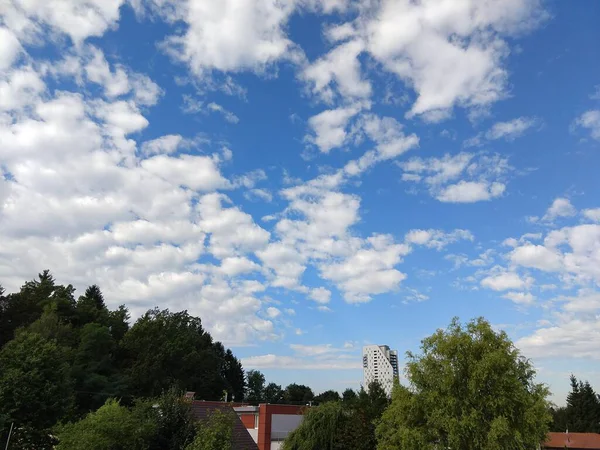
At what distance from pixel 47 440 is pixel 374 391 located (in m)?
24.3

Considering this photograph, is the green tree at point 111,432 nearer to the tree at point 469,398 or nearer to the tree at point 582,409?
the tree at point 469,398

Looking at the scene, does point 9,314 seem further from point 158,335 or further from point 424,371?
point 424,371

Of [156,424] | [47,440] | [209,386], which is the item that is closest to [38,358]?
[47,440]

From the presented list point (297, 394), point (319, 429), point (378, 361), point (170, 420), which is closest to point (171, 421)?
point (170, 420)

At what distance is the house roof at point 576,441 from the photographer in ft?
185

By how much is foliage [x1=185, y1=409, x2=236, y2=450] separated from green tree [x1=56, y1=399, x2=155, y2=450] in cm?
227

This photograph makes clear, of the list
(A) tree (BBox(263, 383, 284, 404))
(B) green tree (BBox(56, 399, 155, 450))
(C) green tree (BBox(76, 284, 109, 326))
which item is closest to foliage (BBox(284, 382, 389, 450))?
(B) green tree (BBox(56, 399, 155, 450))

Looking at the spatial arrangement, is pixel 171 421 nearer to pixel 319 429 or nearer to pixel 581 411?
pixel 319 429

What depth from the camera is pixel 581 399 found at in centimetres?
7338

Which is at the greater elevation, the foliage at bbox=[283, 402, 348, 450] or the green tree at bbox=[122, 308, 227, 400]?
the green tree at bbox=[122, 308, 227, 400]

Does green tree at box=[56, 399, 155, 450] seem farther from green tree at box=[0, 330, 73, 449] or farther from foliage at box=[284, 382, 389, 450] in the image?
foliage at box=[284, 382, 389, 450]

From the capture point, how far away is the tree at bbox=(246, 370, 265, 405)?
406ft

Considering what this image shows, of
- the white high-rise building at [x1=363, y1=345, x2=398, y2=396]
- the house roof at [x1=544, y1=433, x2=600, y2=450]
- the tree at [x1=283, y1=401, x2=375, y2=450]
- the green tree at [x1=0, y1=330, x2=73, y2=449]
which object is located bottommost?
the house roof at [x1=544, y1=433, x2=600, y2=450]

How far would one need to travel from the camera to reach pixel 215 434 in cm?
1780
